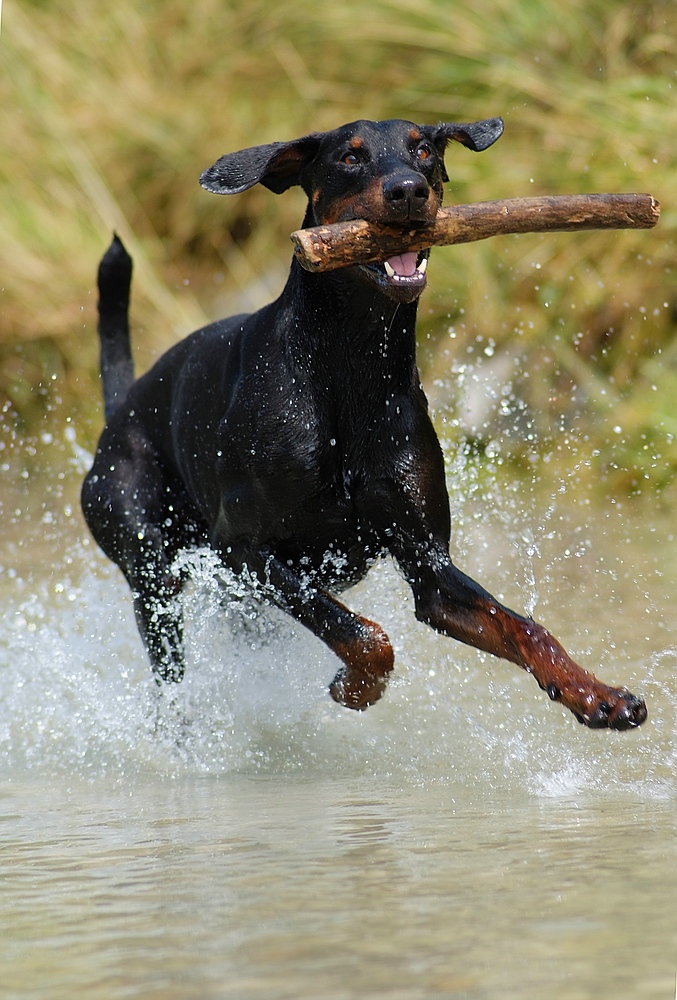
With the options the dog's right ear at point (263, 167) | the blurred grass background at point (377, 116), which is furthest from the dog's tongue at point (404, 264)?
the blurred grass background at point (377, 116)

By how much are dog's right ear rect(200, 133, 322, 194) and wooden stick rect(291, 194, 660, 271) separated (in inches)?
9.3

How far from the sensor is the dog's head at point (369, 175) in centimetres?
311

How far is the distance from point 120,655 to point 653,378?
141 inches

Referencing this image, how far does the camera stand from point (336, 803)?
9.52 ft

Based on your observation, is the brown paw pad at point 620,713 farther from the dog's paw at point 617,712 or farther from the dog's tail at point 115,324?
the dog's tail at point 115,324

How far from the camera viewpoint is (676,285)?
7359 millimetres

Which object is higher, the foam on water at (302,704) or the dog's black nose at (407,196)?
the dog's black nose at (407,196)

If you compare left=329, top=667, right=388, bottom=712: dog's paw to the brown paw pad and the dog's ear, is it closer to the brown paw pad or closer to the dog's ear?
the brown paw pad

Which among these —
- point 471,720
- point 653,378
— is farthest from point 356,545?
point 653,378

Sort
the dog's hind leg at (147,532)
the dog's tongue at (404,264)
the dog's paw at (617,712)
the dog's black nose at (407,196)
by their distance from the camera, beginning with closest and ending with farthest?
1. the dog's paw at (617,712)
2. the dog's black nose at (407,196)
3. the dog's tongue at (404,264)
4. the dog's hind leg at (147,532)

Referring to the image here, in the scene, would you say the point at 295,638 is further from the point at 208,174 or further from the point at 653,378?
the point at 653,378

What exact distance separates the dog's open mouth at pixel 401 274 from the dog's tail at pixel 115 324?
60.7 inches

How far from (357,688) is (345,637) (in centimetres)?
13

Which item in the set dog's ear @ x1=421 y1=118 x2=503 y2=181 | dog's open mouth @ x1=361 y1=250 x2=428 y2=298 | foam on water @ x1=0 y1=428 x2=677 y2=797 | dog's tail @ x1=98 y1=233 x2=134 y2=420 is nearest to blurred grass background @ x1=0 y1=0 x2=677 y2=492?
dog's tail @ x1=98 y1=233 x2=134 y2=420
